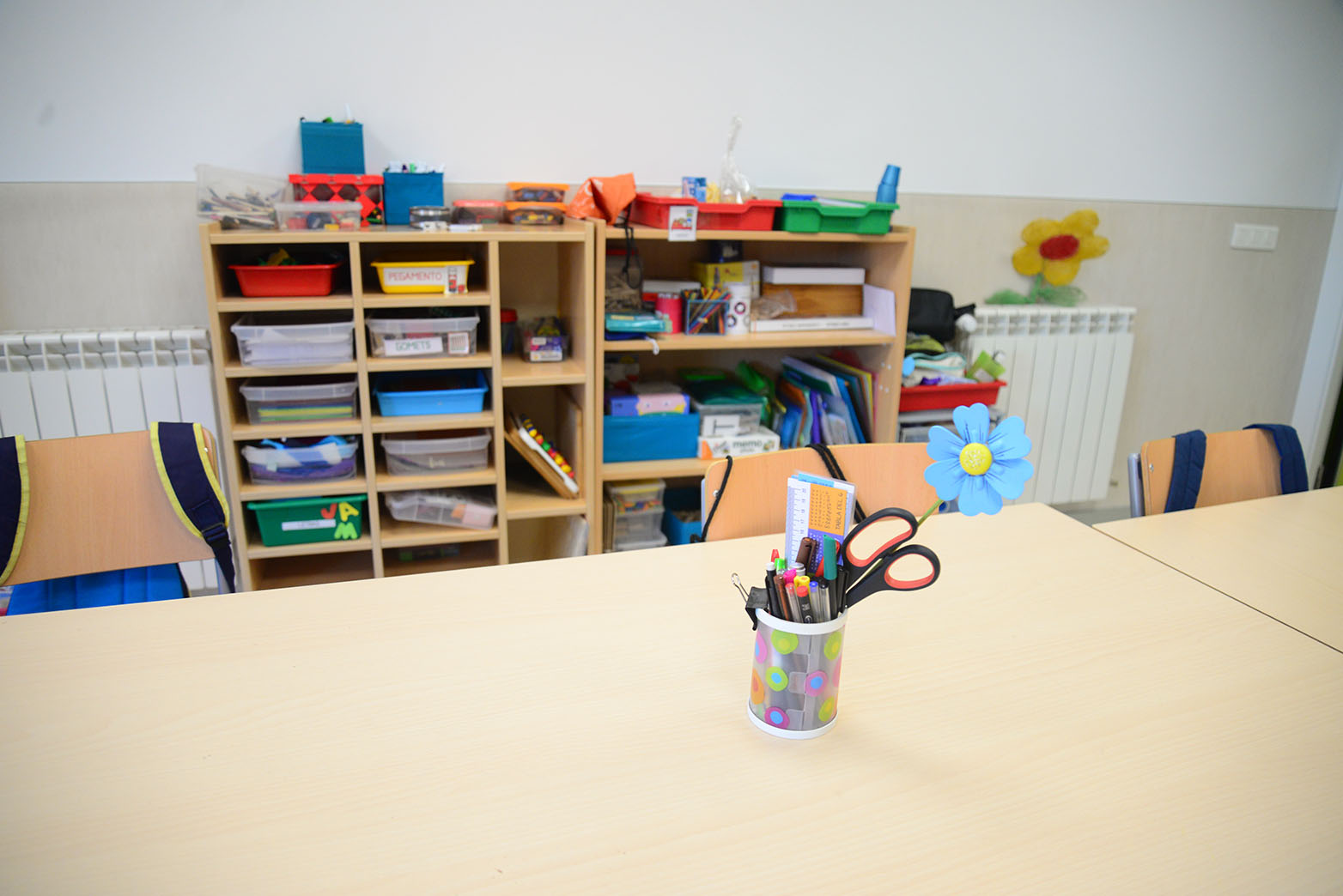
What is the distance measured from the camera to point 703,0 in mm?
2502

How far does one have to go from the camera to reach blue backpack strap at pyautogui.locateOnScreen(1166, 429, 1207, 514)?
1.66m

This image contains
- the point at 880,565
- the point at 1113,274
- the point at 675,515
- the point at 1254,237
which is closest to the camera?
the point at 880,565

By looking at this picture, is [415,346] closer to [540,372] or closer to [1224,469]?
[540,372]

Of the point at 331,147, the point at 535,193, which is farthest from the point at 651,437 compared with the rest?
the point at 331,147

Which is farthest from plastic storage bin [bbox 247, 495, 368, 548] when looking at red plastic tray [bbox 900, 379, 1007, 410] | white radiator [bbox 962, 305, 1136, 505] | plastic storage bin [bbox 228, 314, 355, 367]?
white radiator [bbox 962, 305, 1136, 505]

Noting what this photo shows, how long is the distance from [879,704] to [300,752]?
2.00 ft

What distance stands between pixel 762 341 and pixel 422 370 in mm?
961

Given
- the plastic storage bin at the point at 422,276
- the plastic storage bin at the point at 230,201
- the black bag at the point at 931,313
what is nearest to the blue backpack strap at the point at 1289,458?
the black bag at the point at 931,313

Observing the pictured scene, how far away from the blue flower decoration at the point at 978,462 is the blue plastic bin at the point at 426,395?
1.58 m

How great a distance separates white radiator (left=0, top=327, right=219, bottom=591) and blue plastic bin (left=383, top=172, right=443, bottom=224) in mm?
616

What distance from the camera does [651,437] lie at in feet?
8.09

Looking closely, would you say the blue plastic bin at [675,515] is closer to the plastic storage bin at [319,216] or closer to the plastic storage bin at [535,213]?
the plastic storage bin at [535,213]

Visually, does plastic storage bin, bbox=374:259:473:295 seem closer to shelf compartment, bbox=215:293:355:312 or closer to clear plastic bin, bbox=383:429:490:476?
shelf compartment, bbox=215:293:355:312

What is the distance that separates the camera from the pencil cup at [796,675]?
2.83 ft
